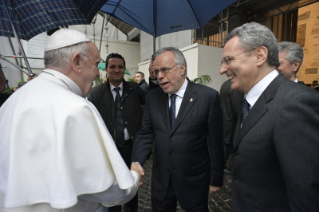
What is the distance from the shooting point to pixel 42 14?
88.0 inches

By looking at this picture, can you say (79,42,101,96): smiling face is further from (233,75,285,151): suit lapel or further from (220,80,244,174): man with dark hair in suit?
(220,80,244,174): man with dark hair in suit

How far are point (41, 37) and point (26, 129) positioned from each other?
59.9 ft

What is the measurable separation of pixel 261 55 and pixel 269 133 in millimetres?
540

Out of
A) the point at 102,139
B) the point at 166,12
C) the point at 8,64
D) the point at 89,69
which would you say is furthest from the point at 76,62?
the point at 8,64

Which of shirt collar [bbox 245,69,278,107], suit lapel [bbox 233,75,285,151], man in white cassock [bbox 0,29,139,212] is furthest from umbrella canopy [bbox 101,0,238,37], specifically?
man in white cassock [bbox 0,29,139,212]

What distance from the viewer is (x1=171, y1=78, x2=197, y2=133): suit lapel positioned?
1.91 metres

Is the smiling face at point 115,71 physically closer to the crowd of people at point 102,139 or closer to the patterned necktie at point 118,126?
the patterned necktie at point 118,126

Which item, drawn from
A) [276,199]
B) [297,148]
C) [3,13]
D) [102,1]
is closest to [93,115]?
[297,148]

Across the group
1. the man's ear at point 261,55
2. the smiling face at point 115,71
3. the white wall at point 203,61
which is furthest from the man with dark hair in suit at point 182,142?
the white wall at point 203,61

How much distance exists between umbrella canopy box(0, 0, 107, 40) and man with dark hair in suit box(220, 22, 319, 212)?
1.91 m

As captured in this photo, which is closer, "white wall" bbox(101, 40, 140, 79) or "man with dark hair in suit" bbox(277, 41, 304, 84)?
"man with dark hair in suit" bbox(277, 41, 304, 84)

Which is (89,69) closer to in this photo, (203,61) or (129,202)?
(129,202)

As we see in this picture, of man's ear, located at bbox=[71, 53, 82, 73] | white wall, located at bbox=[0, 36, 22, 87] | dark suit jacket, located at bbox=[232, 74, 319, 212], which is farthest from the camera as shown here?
white wall, located at bbox=[0, 36, 22, 87]

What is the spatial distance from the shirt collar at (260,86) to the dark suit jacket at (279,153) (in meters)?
0.06
